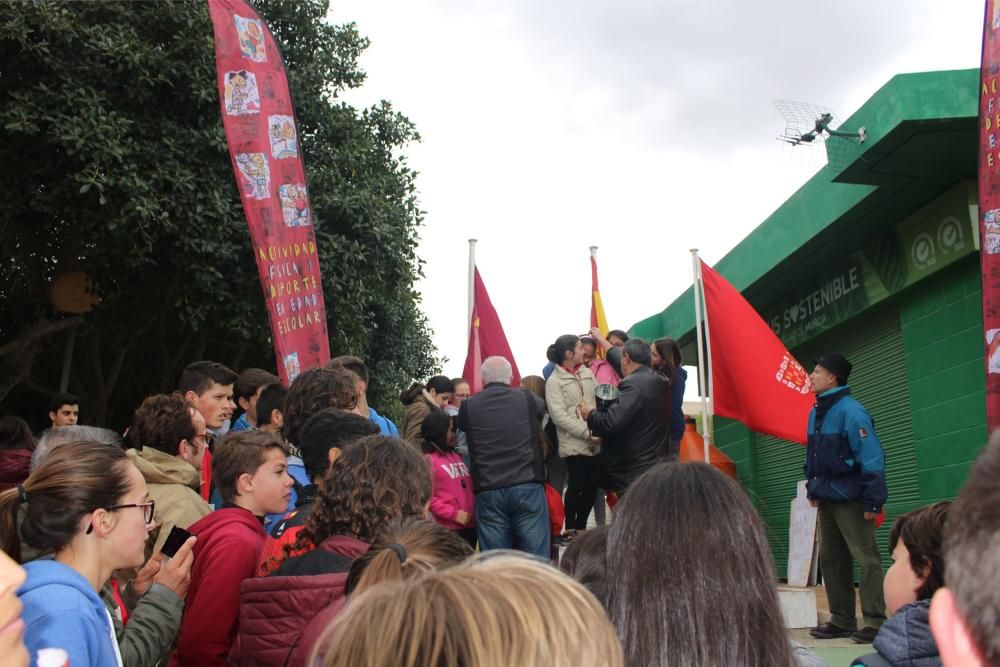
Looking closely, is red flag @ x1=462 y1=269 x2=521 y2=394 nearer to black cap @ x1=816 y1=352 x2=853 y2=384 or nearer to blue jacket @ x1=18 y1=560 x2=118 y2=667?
black cap @ x1=816 y1=352 x2=853 y2=384

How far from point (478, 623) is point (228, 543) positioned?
2.78 meters

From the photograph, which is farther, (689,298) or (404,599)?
(689,298)

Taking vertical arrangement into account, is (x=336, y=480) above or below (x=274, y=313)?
below

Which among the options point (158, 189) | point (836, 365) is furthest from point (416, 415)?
point (158, 189)

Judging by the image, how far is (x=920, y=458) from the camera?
10.7 meters

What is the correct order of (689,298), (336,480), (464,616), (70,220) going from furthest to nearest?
1. (689,298)
2. (70,220)
3. (336,480)
4. (464,616)

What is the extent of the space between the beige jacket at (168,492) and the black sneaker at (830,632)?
14.0 ft

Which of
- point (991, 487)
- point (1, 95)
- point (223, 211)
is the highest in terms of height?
point (1, 95)

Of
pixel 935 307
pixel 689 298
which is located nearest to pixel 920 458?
pixel 935 307

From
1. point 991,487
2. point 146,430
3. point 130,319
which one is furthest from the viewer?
point 130,319

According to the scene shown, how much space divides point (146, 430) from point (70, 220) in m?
9.86

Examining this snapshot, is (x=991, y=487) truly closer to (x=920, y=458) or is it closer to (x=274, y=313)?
(x=274, y=313)

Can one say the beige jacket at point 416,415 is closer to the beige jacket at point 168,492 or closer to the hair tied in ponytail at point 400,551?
the beige jacket at point 168,492

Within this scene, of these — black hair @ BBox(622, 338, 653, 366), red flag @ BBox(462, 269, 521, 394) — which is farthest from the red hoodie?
red flag @ BBox(462, 269, 521, 394)
